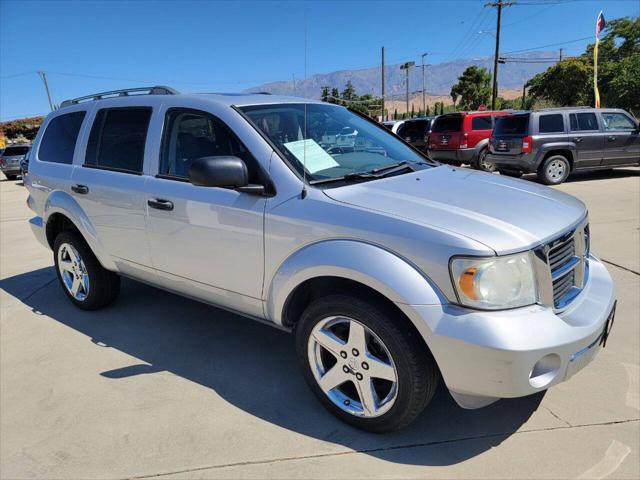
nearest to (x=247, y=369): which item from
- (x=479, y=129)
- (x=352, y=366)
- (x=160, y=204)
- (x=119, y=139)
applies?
(x=352, y=366)

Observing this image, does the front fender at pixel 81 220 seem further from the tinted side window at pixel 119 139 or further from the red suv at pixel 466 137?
the red suv at pixel 466 137

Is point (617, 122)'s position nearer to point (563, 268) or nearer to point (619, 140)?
point (619, 140)

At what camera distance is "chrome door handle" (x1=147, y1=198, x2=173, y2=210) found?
318cm

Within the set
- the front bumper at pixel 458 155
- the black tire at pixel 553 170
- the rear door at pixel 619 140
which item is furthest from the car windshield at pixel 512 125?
the rear door at pixel 619 140

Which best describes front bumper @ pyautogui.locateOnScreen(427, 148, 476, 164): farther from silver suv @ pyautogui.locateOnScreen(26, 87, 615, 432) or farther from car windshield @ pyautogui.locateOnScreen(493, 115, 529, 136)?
silver suv @ pyautogui.locateOnScreen(26, 87, 615, 432)

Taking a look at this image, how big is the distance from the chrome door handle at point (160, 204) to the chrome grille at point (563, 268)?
2.25 metres

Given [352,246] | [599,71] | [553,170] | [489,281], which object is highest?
[599,71]

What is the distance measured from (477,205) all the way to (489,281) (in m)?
0.50

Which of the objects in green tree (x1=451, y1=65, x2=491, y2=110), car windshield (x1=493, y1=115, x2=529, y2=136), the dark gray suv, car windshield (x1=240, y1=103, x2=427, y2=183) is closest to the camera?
car windshield (x1=240, y1=103, x2=427, y2=183)

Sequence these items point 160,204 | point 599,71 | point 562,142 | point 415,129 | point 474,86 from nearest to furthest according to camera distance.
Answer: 1. point 160,204
2. point 562,142
3. point 415,129
4. point 599,71
5. point 474,86

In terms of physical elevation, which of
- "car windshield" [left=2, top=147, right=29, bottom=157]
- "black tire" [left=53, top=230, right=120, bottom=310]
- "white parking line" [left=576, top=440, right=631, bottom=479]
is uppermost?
"car windshield" [left=2, top=147, right=29, bottom=157]

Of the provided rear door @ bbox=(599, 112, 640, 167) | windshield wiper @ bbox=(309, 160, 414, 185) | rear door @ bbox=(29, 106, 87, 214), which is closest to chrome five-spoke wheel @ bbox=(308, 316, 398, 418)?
windshield wiper @ bbox=(309, 160, 414, 185)

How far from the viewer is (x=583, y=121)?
1144cm

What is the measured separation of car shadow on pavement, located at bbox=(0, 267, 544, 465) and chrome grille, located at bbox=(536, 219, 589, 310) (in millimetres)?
776
